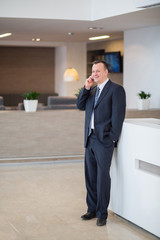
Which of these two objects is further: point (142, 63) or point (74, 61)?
point (74, 61)

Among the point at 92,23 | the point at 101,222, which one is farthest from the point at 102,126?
the point at 92,23

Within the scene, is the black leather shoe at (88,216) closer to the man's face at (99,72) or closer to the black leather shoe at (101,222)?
the black leather shoe at (101,222)

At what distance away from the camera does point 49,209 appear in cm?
491

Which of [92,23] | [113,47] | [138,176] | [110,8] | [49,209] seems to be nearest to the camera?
[138,176]

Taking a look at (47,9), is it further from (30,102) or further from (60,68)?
(60,68)

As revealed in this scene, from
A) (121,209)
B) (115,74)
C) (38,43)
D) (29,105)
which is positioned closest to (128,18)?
Result: (29,105)

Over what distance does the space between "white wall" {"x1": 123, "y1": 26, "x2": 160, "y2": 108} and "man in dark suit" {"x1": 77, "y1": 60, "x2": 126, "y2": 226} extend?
14.6 ft

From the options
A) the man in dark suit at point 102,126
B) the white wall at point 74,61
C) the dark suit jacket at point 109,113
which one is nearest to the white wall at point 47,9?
the man in dark suit at point 102,126

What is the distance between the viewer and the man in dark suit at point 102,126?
4.23 meters

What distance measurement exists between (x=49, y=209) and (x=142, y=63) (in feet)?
16.4

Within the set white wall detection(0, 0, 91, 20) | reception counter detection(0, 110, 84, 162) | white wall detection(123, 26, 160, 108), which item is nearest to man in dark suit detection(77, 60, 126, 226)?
reception counter detection(0, 110, 84, 162)

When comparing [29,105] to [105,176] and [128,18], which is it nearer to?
[128,18]

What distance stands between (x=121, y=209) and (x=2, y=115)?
3568 mm

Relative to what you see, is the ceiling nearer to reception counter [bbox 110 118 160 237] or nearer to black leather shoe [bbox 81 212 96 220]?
reception counter [bbox 110 118 160 237]
